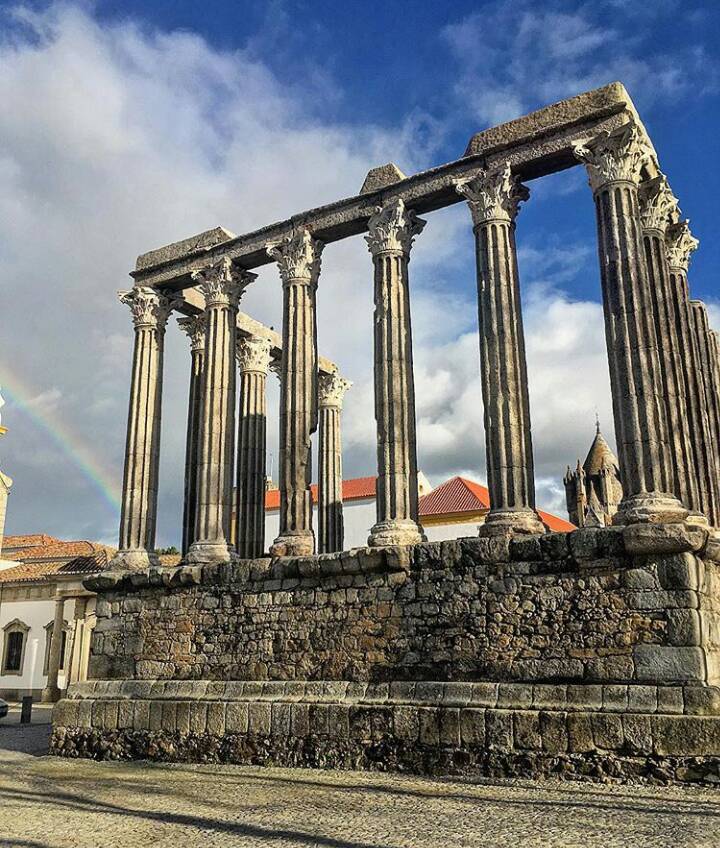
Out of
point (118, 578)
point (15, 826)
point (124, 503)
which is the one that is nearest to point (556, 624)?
point (15, 826)

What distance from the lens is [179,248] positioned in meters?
17.4

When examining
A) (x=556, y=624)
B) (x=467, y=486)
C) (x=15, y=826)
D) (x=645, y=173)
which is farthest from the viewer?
(x=467, y=486)

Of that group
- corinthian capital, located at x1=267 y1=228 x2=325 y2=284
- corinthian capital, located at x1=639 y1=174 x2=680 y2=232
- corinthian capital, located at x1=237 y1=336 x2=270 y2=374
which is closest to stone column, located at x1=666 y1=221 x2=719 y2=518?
corinthian capital, located at x1=639 y1=174 x2=680 y2=232

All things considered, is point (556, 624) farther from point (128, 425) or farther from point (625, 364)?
point (128, 425)

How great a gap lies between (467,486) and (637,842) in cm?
3498

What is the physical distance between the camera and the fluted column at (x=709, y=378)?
14430 millimetres

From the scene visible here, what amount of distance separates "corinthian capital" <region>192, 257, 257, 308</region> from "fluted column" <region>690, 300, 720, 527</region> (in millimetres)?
8882

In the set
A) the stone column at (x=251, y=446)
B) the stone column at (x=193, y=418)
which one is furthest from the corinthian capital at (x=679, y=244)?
the stone column at (x=193, y=418)

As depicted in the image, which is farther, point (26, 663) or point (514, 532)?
point (26, 663)

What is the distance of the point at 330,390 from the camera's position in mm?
21250

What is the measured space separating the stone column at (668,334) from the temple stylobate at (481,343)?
3cm

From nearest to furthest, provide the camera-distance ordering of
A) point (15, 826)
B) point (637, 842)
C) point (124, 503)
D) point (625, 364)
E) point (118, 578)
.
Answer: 1. point (637, 842)
2. point (15, 826)
3. point (625, 364)
4. point (118, 578)
5. point (124, 503)

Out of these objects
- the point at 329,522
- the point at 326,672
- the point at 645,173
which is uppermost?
the point at 645,173

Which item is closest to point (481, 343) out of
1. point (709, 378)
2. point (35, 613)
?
point (709, 378)
